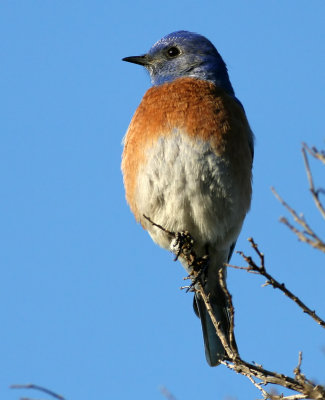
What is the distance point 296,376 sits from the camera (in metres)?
4.81

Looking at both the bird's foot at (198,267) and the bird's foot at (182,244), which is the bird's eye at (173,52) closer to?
the bird's foot at (182,244)

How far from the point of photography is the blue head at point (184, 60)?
852 centimetres

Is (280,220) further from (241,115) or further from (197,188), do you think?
(241,115)

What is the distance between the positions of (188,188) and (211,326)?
6.18ft

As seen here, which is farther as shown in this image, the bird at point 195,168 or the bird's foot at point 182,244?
the bird's foot at point 182,244

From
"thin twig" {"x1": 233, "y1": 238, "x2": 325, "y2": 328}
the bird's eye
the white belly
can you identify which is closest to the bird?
the white belly

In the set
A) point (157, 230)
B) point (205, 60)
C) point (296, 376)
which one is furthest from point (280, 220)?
point (205, 60)

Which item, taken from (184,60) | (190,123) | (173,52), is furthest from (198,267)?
(173,52)

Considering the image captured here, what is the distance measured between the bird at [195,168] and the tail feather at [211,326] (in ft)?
0.04

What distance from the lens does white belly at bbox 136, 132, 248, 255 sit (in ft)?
23.8

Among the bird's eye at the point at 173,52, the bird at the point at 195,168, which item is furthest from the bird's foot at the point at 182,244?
the bird's eye at the point at 173,52

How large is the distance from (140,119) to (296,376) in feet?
12.6

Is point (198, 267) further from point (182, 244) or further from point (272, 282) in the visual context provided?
point (272, 282)

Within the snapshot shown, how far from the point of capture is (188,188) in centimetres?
725
